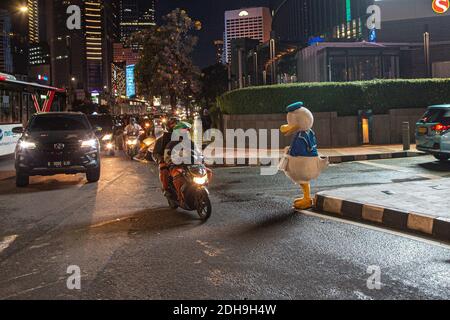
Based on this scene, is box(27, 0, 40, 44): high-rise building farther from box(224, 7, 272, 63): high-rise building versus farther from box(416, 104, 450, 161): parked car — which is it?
→ box(416, 104, 450, 161): parked car

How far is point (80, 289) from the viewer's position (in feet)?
15.7

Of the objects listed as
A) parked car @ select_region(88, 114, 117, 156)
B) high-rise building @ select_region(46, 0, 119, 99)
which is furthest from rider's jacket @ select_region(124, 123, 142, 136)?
high-rise building @ select_region(46, 0, 119, 99)

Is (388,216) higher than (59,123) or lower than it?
lower

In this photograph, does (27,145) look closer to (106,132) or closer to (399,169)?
(399,169)

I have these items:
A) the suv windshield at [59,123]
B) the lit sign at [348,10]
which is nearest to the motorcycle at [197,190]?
the suv windshield at [59,123]

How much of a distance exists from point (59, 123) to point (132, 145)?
7010 mm

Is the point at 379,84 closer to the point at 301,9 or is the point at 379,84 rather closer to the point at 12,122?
the point at 12,122

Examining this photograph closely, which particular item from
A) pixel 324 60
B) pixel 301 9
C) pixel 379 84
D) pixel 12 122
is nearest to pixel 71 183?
pixel 12 122

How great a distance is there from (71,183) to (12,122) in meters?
10.1

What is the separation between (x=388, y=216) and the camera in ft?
24.5

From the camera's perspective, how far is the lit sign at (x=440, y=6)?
3056 cm

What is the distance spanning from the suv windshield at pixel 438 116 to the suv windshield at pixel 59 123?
881 centimetres

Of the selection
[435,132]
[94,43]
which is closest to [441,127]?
[435,132]

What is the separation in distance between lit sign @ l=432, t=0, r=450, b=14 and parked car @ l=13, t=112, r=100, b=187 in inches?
984
